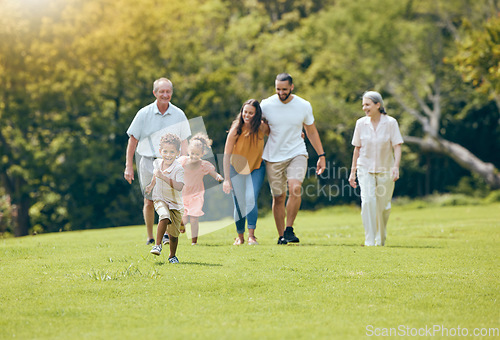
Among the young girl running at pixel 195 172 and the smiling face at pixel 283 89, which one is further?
the smiling face at pixel 283 89

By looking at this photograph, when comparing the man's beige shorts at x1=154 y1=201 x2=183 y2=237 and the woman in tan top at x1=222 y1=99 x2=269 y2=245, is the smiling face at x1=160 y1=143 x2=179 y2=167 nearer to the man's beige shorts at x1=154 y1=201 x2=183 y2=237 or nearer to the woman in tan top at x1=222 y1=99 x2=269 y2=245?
the man's beige shorts at x1=154 y1=201 x2=183 y2=237

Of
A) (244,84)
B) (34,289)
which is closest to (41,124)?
(244,84)

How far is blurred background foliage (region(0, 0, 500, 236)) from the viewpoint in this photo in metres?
30.1

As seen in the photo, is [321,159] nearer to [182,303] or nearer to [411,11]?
[182,303]

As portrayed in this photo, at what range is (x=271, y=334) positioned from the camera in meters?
5.33

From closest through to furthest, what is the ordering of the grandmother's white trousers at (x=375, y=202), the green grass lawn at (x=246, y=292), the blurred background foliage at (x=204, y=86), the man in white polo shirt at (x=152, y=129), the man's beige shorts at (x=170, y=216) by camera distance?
the green grass lawn at (x=246, y=292) → the man's beige shorts at (x=170, y=216) → the man in white polo shirt at (x=152, y=129) → the grandmother's white trousers at (x=375, y=202) → the blurred background foliage at (x=204, y=86)

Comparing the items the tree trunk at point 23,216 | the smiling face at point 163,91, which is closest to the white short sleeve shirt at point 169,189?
the smiling face at point 163,91

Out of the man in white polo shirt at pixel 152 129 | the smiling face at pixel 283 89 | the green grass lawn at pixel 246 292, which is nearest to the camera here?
the green grass lawn at pixel 246 292

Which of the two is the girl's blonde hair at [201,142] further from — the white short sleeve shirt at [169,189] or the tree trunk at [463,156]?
the tree trunk at [463,156]

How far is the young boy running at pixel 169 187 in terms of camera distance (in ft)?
26.9

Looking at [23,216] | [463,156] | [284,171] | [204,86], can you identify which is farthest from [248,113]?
[463,156]

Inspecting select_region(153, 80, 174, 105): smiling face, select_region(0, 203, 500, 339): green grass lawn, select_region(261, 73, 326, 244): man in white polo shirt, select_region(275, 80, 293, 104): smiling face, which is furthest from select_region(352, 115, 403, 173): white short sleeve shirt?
select_region(153, 80, 174, 105): smiling face

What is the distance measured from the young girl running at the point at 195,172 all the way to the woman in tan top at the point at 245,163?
1.20 ft

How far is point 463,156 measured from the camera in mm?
33562
